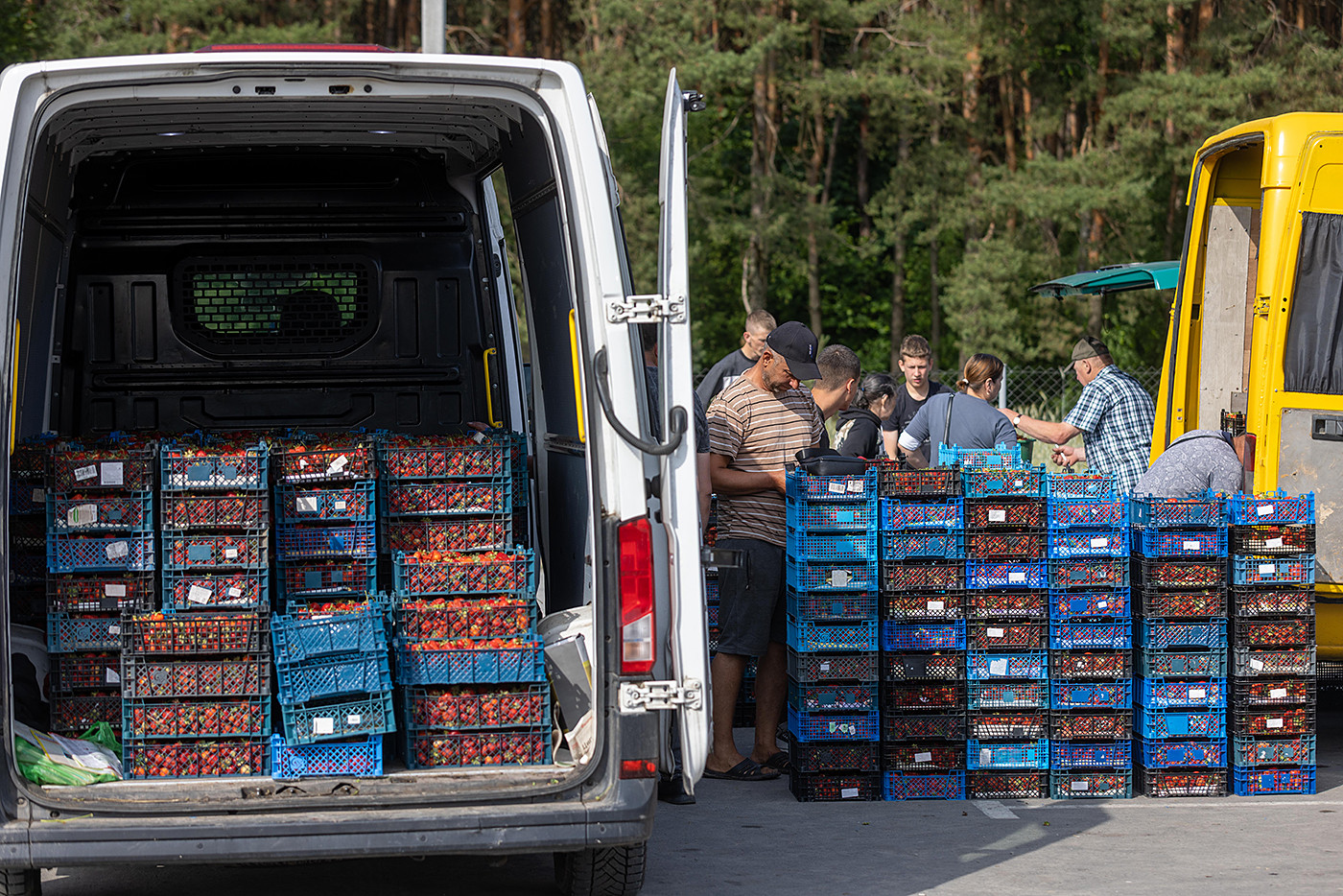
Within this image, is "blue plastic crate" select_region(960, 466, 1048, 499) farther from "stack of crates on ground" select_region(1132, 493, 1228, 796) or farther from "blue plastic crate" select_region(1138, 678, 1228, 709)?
"blue plastic crate" select_region(1138, 678, 1228, 709)

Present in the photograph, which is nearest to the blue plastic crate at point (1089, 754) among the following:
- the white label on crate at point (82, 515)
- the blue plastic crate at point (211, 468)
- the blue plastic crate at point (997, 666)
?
the blue plastic crate at point (997, 666)

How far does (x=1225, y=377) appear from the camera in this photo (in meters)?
8.10

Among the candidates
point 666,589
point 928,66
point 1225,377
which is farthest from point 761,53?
point 666,589

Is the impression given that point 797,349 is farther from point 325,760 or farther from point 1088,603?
point 325,760

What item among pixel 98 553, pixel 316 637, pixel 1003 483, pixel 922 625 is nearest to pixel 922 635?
pixel 922 625

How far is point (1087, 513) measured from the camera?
6.60 m

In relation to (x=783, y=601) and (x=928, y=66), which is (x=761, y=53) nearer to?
(x=928, y=66)

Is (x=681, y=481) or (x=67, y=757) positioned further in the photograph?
(x=67, y=757)

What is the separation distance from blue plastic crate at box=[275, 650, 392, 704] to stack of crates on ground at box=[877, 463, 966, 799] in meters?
2.64

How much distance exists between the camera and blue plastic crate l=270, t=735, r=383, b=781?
4496mm

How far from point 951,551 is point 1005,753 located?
0.91m

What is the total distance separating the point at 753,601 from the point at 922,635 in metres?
0.75

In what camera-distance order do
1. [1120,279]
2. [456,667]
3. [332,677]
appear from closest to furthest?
[332,677] → [456,667] → [1120,279]

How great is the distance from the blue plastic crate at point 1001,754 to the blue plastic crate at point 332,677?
302 centimetres
